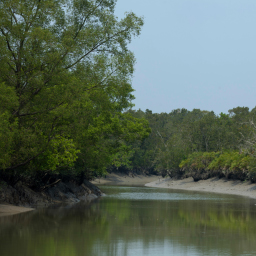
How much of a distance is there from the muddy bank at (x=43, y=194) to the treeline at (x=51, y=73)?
4.33ft

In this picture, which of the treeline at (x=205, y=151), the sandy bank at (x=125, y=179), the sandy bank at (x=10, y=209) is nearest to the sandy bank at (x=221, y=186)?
the treeline at (x=205, y=151)

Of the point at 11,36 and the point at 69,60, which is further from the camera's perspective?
the point at 69,60

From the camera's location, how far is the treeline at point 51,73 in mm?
23031

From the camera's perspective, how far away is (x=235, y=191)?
60.0m

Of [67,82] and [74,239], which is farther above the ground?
[67,82]

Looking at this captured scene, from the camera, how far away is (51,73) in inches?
930

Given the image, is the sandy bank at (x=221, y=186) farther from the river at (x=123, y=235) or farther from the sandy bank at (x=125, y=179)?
the river at (x=123, y=235)

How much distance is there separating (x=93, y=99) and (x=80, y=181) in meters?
19.3

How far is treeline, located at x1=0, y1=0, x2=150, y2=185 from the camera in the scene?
907 inches

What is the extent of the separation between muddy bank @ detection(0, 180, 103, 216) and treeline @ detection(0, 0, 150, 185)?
132 centimetres

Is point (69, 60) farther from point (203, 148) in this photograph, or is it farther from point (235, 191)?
point (203, 148)

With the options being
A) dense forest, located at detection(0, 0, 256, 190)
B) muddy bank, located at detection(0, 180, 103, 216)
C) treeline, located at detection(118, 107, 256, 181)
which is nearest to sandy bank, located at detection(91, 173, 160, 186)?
treeline, located at detection(118, 107, 256, 181)

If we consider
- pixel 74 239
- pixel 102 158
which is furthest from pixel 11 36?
pixel 102 158

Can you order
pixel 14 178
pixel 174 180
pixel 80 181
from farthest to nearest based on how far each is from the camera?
pixel 174 180, pixel 80 181, pixel 14 178
